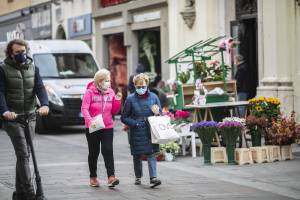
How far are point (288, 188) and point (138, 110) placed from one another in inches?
88.8

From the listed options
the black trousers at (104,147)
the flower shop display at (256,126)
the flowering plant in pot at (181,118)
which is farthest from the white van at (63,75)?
the black trousers at (104,147)

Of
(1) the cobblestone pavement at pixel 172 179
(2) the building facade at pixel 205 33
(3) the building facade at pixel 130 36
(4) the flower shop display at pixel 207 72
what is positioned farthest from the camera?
(3) the building facade at pixel 130 36

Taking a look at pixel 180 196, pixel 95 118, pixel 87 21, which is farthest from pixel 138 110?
pixel 87 21

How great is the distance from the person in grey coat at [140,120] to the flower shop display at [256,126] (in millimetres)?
3571

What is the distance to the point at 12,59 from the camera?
954 centimetres

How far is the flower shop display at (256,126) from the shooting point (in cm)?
1458

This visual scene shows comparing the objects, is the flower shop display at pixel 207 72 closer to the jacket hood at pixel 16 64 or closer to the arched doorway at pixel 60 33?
the jacket hood at pixel 16 64

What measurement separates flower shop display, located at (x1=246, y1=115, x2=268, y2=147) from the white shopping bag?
3.62 metres

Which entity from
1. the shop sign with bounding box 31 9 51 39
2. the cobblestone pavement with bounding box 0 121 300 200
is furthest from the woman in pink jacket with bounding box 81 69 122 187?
the shop sign with bounding box 31 9 51 39

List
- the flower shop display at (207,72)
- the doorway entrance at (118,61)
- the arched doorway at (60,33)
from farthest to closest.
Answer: the arched doorway at (60,33), the doorway entrance at (118,61), the flower shop display at (207,72)

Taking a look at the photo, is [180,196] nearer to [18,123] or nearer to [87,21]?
[18,123]

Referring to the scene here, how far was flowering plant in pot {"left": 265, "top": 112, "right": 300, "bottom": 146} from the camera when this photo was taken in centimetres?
1422

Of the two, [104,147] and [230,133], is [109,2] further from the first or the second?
[104,147]

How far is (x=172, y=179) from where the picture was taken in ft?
39.7
